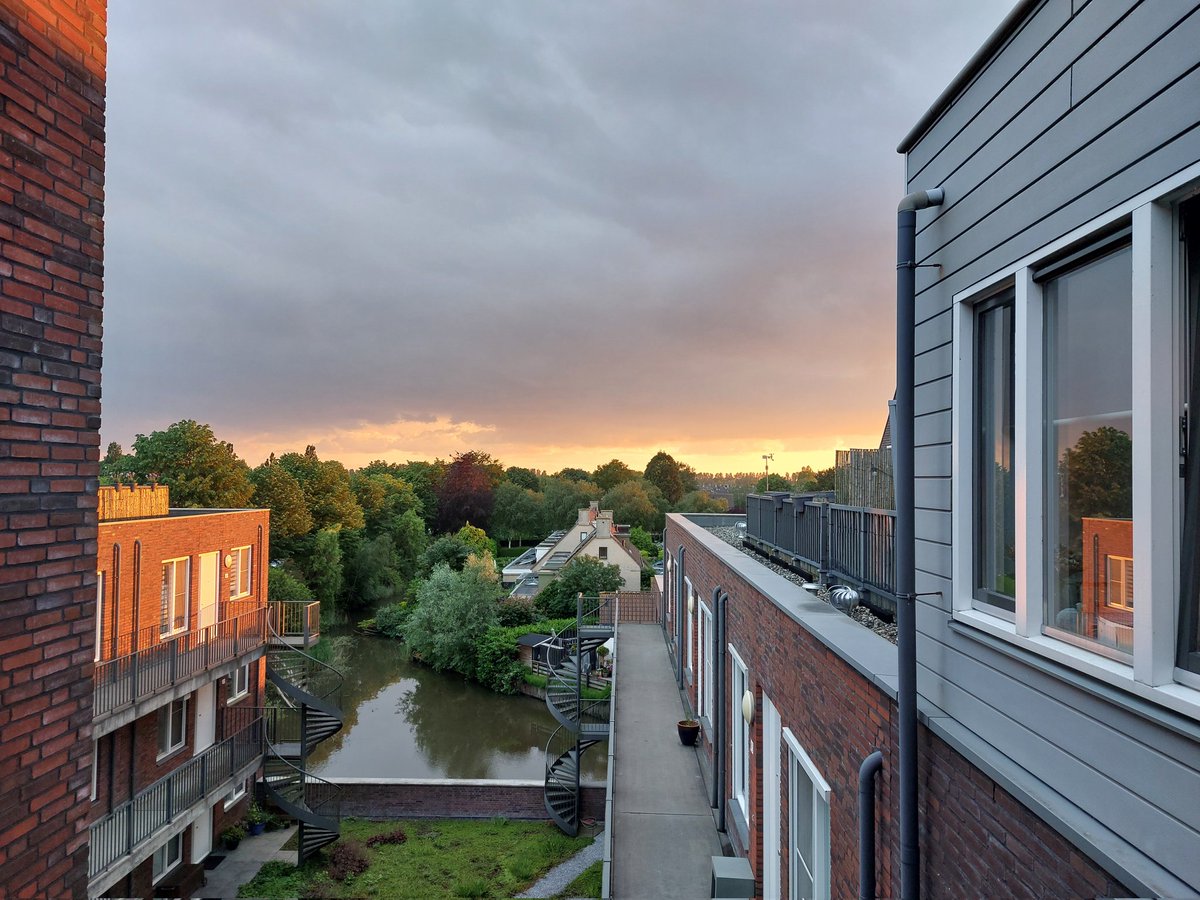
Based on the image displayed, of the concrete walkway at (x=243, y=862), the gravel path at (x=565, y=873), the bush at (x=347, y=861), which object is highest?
the gravel path at (x=565, y=873)

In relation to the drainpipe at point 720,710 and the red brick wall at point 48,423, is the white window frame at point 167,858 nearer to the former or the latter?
the drainpipe at point 720,710

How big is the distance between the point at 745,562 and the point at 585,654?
46.8ft

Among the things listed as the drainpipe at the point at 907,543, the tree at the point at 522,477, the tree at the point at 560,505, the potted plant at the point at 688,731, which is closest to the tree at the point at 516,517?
the tree at the point at 560,505

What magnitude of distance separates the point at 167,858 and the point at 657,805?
1166 cm

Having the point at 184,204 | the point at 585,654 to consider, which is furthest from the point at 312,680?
the point at 184,204

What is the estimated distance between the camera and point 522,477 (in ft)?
288

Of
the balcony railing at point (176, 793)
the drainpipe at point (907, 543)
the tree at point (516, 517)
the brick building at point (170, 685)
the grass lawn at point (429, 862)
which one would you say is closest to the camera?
the drainpipe at point (907, 543)

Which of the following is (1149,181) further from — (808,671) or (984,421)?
(808,671)

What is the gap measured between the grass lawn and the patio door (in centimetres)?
584

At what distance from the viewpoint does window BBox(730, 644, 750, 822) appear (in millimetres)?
7223

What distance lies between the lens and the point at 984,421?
274 centimetres

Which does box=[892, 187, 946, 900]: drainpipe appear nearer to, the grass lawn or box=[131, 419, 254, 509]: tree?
the grass lawn

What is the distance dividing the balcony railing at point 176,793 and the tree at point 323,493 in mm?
28826

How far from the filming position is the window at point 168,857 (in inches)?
545
